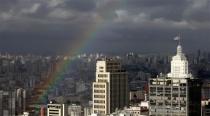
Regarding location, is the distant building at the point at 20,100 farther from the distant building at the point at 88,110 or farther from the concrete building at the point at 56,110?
the distant building at the point at 88,110

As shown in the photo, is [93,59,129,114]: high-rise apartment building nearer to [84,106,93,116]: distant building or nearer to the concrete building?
[84,106,93,116]: distant building

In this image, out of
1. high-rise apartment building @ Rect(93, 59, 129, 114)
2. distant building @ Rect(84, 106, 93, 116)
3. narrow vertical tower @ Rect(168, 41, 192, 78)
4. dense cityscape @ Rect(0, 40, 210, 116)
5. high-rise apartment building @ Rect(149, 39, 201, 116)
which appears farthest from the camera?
dense cityscape @ Rect(0, 40, 210, 116)

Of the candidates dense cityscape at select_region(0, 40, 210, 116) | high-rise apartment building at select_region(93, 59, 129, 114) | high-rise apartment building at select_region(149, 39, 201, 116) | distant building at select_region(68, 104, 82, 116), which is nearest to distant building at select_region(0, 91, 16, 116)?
dense cityscape at select_region(0, 40, 210, 116)

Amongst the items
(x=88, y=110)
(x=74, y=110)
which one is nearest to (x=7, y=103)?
(x=74, y=110)

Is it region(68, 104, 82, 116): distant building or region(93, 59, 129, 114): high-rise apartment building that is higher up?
region(93, 59, 129, 114): high-rise apartment building

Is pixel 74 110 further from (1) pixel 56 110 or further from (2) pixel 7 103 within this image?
(2) pixel 7 103

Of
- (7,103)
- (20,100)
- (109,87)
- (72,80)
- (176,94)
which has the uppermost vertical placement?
(72,80)
